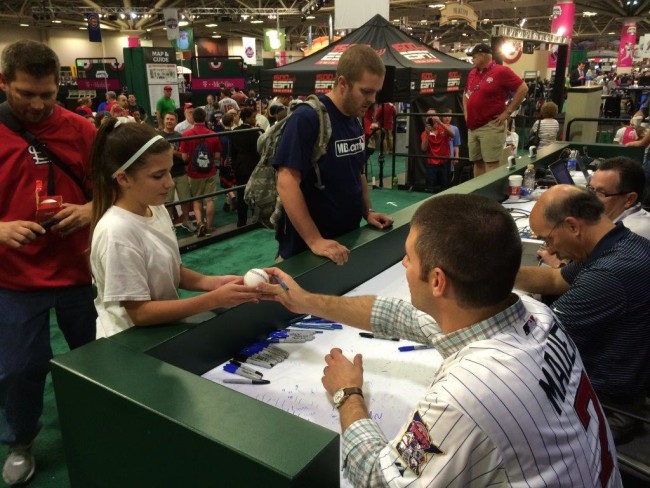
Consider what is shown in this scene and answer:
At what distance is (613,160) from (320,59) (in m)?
4.53

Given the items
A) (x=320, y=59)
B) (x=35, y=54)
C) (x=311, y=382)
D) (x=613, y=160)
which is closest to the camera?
(x=311, y=382)

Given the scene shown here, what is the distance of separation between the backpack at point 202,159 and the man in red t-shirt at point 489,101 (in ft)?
9.96

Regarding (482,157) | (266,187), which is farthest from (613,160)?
(482,157)

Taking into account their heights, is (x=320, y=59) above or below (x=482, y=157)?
above

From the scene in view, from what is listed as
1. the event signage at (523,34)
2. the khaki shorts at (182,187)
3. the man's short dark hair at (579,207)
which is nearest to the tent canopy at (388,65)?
the event signage at (523,34)

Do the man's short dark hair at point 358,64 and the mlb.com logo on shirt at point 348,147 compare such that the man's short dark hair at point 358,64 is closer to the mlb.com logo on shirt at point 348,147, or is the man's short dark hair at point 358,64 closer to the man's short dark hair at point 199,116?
the mlb.com logo on shirt at point 348,147

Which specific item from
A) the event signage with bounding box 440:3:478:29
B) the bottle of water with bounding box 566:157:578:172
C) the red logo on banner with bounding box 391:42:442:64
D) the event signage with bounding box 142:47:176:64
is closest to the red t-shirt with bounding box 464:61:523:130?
the red logo on banner with bounding box 391:42:442:64

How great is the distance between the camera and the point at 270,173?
8.11ft

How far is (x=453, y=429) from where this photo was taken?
2.89 ft

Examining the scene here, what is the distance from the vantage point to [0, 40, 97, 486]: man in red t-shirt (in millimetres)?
1813

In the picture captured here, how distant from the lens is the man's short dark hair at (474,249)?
993mm

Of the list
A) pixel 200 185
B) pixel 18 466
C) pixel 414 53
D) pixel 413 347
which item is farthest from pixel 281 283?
pixel 414 53

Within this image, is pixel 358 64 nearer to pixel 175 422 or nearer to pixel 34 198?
pixel 34 198

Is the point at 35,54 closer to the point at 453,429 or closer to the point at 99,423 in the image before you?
the point at 99,423
